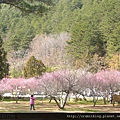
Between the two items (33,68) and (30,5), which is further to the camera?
(33,68)

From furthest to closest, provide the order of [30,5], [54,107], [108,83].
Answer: [108,83] → [54,107] → [30,5]

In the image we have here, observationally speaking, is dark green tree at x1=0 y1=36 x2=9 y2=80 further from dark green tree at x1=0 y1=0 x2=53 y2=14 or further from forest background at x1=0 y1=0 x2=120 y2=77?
dark green tree at x1=0 y1=0 x2=53 y2=14

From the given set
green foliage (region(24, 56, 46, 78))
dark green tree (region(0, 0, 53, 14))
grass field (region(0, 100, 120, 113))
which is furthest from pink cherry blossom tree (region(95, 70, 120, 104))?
dark green tree (region(0, 0, 53, 14))

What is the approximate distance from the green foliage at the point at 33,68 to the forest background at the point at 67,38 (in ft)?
0.34

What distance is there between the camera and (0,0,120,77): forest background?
5.40 metres

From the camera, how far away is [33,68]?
558 cm

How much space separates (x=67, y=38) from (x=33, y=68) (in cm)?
120

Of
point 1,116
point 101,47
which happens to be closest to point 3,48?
point 101,47

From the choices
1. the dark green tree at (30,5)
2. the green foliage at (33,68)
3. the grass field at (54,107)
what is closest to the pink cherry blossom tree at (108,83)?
the grass field at (54,107)

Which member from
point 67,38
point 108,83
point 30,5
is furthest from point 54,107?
point 67,38

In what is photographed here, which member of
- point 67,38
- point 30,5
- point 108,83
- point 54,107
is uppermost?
point 30,5

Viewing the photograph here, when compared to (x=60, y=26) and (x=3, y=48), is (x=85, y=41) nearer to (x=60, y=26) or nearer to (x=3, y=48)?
(x=60, y=26)

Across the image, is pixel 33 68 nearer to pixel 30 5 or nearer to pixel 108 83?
pixel 108 83

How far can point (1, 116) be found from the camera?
2498 mm
